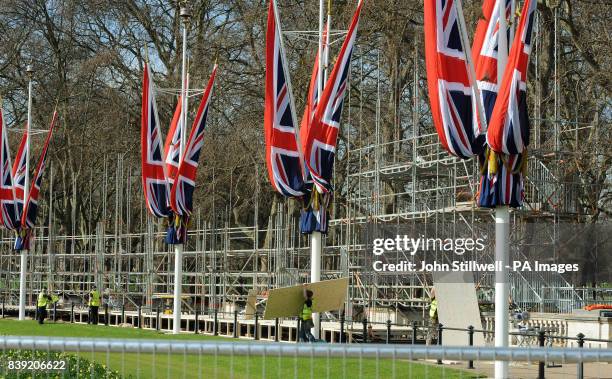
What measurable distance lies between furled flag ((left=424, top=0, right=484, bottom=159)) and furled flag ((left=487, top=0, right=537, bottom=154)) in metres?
0.46

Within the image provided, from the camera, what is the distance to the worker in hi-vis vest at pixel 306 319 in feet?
72.0

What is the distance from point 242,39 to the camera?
4494cm

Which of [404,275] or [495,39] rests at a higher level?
[495,39]

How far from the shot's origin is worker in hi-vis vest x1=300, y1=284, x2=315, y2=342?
72.0 ft

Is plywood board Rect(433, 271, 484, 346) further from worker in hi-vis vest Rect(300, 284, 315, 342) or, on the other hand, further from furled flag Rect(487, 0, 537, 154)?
furled flag Rect(487, 0, 537, 154)

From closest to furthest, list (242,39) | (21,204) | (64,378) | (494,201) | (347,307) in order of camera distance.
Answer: (64,378)
(494,201)
(347,307)
(21,204)
(242,39)

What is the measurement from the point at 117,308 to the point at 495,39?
30.8 m

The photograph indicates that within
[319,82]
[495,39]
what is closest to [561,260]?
[319,82]

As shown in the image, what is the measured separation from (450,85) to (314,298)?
677 cm

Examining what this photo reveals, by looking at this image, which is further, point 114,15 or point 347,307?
point 114,15

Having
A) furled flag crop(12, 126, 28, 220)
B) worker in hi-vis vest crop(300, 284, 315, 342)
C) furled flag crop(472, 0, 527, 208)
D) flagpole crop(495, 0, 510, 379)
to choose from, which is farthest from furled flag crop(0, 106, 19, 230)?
flagpole crop(495, 0, 510, 379)

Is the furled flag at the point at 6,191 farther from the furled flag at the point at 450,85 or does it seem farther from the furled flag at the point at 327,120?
the furled flag at the point at 450,85

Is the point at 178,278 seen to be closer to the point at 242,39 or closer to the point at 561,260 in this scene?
the point at 561,260

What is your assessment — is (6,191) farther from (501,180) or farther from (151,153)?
(501,180)
